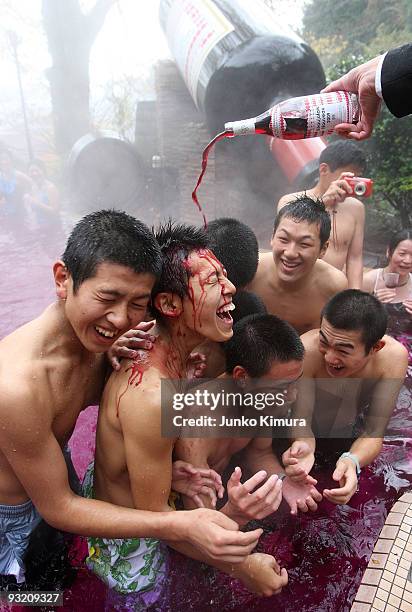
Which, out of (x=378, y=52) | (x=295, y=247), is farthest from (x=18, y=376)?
(x=378, y=52)

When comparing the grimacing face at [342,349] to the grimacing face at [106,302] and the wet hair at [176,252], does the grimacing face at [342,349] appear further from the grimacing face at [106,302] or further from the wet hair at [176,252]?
the grimacing face at [106,302]

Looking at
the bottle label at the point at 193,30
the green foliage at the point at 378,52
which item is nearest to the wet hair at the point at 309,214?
the bottle label at the point at 193,30

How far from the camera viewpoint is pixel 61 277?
6.15ft

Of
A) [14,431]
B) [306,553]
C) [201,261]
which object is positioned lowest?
[306,553]

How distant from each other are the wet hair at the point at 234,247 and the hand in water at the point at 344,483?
125 cm

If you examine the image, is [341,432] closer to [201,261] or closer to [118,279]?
[201,261]

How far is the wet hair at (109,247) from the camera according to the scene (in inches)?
68.9

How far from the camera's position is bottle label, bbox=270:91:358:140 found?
258 centimetres

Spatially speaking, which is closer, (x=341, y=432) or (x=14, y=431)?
(x=14, y=431)

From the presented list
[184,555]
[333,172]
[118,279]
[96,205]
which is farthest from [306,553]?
[96,205]

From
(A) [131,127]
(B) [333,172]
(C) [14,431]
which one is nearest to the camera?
(C) [14,431]

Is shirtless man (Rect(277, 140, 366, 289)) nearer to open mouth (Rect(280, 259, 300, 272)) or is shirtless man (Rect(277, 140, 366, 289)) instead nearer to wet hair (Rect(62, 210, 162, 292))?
open mouth (Rect(280, 259, 300, 272))

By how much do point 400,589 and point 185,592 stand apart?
3.39ft

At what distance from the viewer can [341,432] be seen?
129 inches
